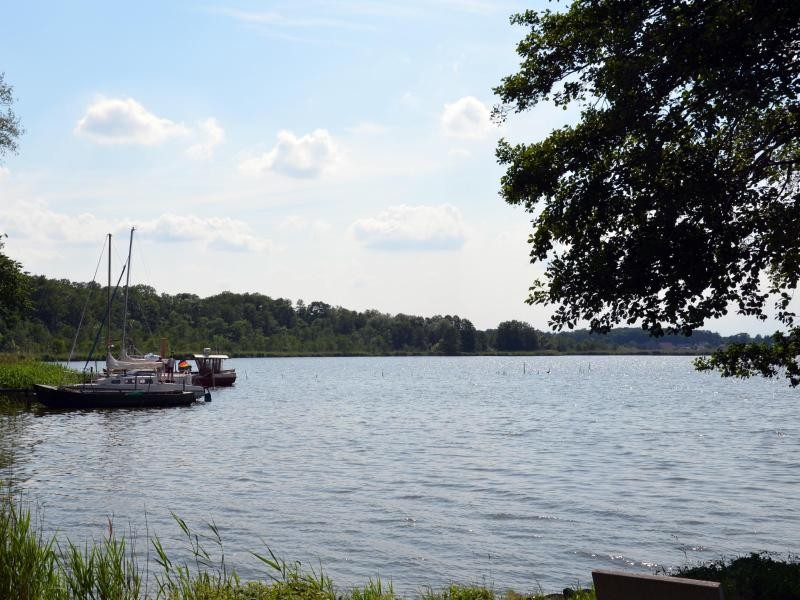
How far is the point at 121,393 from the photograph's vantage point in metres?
56.5

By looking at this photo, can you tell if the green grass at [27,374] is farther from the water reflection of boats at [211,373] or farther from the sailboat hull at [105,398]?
the water reflection of boats at [211,373]

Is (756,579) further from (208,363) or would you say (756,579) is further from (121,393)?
(208,363)

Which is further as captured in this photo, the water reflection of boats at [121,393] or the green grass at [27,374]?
the green grass at [27,374]

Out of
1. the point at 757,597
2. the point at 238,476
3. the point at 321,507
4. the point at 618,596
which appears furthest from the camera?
the point at 238,476

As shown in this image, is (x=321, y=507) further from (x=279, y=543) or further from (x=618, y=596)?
(x=618, y=596)

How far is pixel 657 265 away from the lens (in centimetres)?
1253

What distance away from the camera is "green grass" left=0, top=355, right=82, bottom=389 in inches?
2183

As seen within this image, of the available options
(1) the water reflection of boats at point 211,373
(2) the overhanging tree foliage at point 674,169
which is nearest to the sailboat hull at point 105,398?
(1) the water reflection of boats at point 211,373

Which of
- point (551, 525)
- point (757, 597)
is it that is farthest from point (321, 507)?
point (757, 597)

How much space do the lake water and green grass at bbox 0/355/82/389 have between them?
506 cm

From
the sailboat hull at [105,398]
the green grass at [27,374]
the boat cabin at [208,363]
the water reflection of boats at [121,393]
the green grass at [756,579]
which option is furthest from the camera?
the boat cabin at [208,363]

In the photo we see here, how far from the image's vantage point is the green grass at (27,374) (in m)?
55.4

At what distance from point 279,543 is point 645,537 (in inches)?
352

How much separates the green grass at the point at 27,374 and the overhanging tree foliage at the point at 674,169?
168 feet
